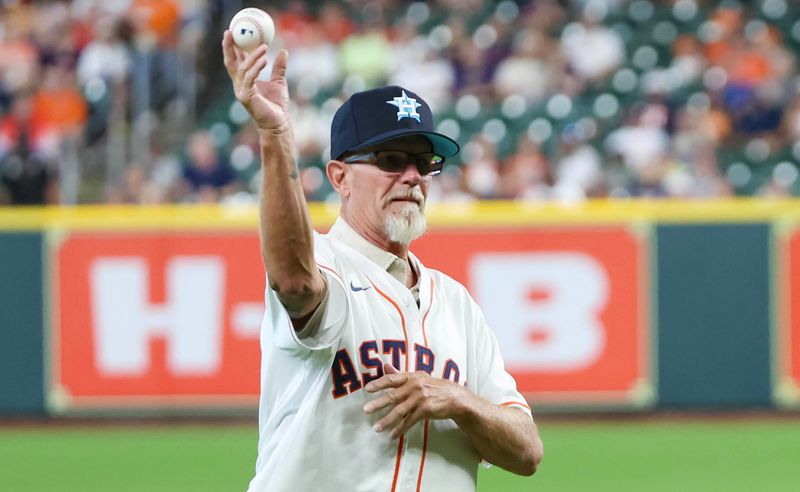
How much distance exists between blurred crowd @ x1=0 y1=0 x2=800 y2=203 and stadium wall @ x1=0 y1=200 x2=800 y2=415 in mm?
1196

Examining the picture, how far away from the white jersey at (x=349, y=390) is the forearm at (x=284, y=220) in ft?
0.41

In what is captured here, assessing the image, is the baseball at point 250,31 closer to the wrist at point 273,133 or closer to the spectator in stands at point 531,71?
the wrist at point 273,133

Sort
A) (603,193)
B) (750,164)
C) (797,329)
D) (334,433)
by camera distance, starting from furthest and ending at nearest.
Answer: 1. (750,164)
2. (603,193)
3. (797,329)
4. (334,433)

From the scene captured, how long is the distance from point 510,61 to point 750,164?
2692 mm

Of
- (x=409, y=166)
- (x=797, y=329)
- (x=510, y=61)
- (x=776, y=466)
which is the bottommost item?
(x=776, y=466)

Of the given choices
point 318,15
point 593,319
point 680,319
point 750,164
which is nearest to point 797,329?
point 680,319

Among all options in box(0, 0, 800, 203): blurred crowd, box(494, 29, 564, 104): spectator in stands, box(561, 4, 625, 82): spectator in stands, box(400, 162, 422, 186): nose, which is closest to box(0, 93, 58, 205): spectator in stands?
box(0, 0, 800, 203): blurred crowd

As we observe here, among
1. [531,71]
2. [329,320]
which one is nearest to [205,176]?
[531,71]

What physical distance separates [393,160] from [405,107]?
132 mm

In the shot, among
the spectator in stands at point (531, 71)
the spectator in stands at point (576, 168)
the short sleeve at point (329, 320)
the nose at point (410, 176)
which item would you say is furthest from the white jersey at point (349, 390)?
the spectator in stands at point (531, 71)

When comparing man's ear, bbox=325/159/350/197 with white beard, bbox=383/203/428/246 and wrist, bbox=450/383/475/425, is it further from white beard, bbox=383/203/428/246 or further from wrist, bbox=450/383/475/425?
wrist, bbox=450/383/475/425

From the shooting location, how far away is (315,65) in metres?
14.3

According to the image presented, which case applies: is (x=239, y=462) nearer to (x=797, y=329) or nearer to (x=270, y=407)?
(x=797, y=329)

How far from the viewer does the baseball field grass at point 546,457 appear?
7.91 m
